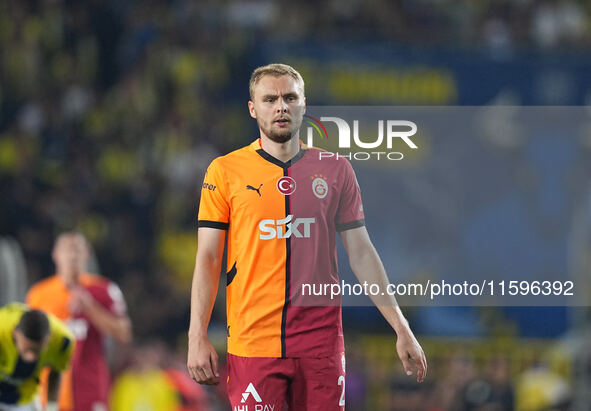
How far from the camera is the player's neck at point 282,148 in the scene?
447cm

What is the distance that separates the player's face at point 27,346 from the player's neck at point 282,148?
2.67 metres

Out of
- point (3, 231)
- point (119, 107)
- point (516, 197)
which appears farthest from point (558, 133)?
point (119, 107)

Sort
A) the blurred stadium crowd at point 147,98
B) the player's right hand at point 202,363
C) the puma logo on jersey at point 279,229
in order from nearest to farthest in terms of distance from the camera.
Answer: the player's right hand at point 202,363 → the puma logo on jersey at point 279,229 → the blurred stadium crowd at point 147,98

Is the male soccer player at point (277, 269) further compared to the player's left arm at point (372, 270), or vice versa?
the player's left arm at point (372, 270)

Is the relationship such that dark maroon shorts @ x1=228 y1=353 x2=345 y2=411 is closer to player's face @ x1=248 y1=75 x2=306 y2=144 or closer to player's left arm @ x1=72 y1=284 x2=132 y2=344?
player's face @ x1=248 y1=75 x2=306 y2=144

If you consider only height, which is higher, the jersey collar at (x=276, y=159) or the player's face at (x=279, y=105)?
the player's face at (x=279, y=105)

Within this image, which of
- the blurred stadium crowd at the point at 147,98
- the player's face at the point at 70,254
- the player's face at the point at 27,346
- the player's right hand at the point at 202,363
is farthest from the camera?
the blurred stadium crowd at the point at 147,98

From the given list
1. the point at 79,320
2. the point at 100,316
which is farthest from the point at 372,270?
the point at 79,320

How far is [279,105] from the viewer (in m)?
4.34

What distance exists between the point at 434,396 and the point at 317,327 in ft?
19.2

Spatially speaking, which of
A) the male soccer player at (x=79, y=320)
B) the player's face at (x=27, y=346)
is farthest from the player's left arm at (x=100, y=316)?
the player's face at (x=27, y=346)

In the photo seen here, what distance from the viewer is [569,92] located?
10.0 meters

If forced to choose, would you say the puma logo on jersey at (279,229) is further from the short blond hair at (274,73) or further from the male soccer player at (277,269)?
the short blond hair at (274,73)

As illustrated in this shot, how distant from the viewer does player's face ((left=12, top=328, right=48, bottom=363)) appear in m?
6.41
